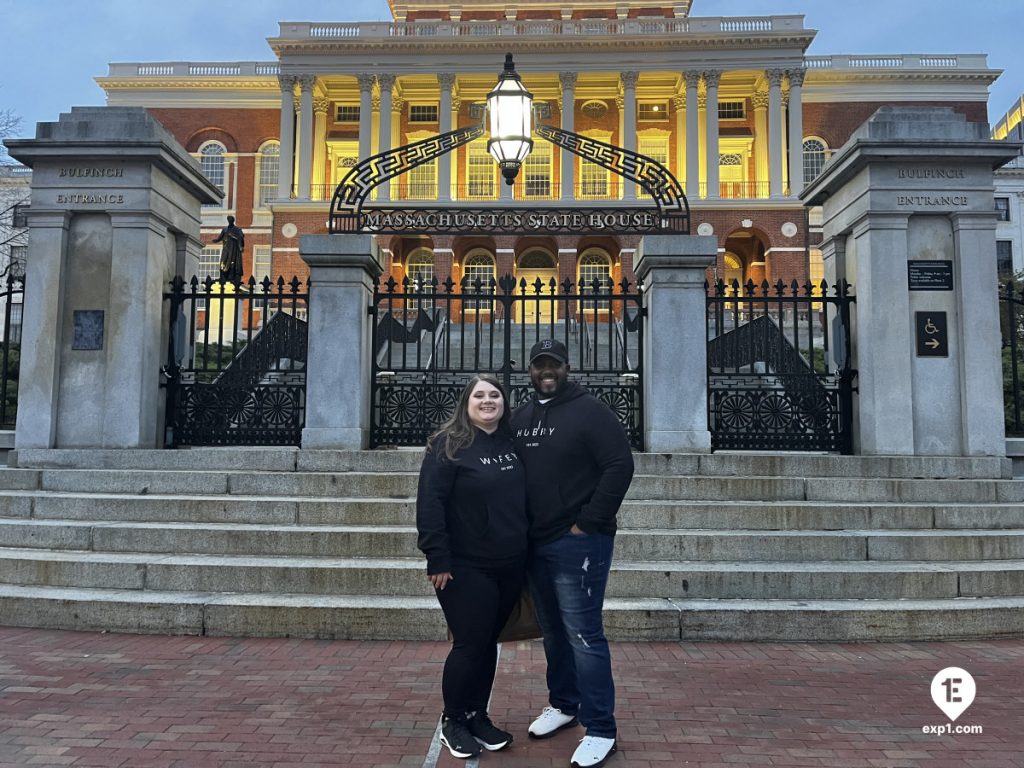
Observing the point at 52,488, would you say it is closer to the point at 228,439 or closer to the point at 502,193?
the point at 228,439

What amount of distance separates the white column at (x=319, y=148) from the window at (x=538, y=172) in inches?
503

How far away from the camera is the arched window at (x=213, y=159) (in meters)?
49.8

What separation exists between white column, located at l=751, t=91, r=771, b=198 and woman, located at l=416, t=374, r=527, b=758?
1827 inches

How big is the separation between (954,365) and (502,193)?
40.0m

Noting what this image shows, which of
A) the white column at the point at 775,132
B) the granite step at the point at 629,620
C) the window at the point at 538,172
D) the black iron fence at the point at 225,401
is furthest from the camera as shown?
the window at the point at 538,172

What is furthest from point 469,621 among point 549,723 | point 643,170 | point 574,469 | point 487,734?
point 643,170

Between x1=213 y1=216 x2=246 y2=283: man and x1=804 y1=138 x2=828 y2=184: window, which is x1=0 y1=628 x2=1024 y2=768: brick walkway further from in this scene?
x1=804 y1=138 x2=828 y2=184: window

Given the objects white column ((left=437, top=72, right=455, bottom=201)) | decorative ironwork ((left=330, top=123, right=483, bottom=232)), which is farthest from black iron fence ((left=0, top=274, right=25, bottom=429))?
white column ((left=437, top=72, right=455, bottom=201))

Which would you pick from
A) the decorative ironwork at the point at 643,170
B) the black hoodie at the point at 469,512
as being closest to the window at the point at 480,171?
the decorative ironwork at the point at 643,170

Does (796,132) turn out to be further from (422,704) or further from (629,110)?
(422,704)

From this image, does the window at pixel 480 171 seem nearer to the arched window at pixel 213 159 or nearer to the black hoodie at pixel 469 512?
the arched window at pixel 213 159

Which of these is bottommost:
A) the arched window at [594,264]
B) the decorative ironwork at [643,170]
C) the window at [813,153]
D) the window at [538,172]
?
the decorative ironwork at [643,170]

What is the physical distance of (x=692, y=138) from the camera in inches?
1786

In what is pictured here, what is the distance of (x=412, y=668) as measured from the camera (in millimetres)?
4863
